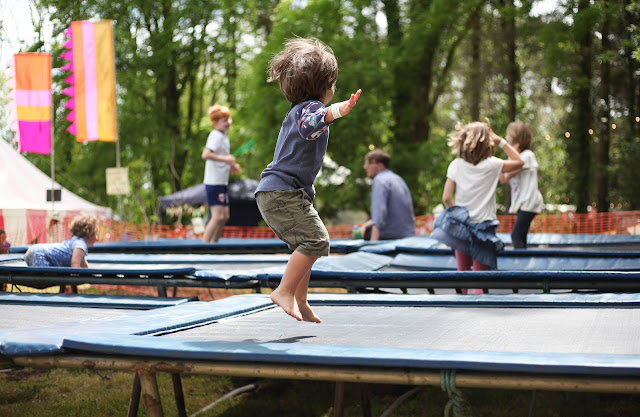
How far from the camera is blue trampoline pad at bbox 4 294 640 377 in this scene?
1682 millimetres

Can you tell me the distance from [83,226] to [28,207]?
559cm

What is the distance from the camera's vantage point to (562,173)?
15.3 metres

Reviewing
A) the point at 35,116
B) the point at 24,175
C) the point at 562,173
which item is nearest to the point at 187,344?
the point at 35,116

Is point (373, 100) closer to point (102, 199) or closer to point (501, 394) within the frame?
point (102, 199)

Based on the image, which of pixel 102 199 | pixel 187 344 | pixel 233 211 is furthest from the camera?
pixel 102 199

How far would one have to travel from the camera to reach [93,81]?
8.57 meters

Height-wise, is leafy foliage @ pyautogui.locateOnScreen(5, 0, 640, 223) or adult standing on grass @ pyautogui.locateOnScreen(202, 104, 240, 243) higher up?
leafy foliage @ pyautogui.locateOnScreen(5, 0, 640, 223)

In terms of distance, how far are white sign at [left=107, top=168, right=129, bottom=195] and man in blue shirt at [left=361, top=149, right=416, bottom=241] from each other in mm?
3135

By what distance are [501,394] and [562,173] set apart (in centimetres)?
1264

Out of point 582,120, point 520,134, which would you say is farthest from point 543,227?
point 520,134

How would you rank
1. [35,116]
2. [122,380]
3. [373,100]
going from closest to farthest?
[122,380] → [35,116] → [373,100]

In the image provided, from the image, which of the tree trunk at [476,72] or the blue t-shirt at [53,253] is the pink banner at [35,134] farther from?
the tree trunk at [476,72]

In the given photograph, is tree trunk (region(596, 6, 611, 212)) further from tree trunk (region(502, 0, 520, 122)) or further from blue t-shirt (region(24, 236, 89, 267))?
blue t-shirt (region(24, 236, 89, 267))

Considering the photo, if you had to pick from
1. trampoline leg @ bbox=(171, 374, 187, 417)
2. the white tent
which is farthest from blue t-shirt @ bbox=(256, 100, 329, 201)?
the white tent
